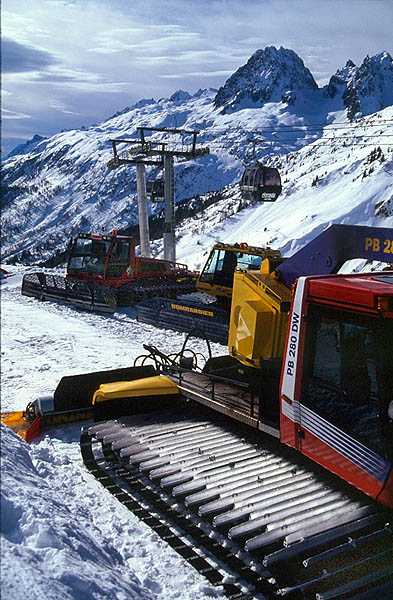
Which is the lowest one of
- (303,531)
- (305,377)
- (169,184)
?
(303,531)

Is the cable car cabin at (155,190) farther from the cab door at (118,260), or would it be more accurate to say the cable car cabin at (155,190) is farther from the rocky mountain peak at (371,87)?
the rocky mountain peak at (371,87)

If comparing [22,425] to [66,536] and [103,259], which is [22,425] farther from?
[103,259]

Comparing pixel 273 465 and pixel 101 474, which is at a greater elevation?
pixel 273 465

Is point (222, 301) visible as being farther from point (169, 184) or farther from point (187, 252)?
point (187, 252)

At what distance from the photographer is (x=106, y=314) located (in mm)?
17625

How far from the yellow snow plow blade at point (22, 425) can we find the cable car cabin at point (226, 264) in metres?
9.05

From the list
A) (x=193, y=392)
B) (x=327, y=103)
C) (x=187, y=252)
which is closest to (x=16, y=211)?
(x=327, y=103)

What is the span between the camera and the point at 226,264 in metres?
16.5

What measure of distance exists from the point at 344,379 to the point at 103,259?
1624cm

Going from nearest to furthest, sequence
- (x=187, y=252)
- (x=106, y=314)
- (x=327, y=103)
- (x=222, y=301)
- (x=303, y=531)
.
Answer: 1. (x=303, y=531)
2. (x=222, y=301)
3. (x=106, y=314)
4. (x=187, y=252)
5. (x=327, y=103)

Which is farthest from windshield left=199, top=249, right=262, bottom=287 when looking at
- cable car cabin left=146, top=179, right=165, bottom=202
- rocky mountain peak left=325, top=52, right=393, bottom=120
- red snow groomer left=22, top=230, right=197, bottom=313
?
rocky mountain peak left=325, top=52, right=393, bottom=120

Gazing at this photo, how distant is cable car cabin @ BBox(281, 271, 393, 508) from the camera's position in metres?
4.23

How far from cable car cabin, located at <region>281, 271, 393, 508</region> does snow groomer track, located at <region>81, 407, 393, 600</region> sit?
35 centimetres

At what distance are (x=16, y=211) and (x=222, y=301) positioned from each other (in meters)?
162
